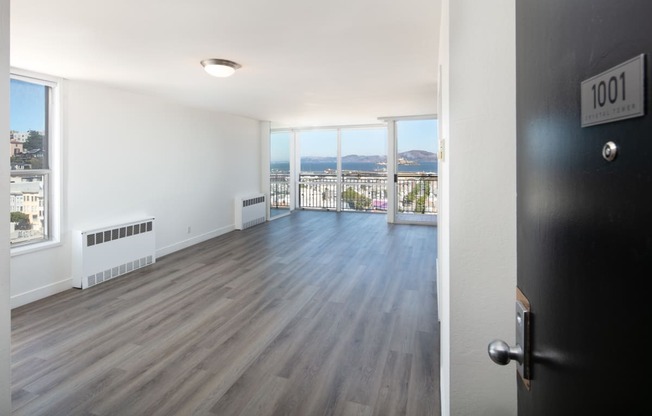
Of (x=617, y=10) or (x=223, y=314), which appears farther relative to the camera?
(x=223, y=314)

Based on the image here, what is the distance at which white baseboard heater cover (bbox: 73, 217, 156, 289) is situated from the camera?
4070 millimetres

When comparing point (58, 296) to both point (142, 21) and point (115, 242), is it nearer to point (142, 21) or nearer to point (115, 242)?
point (115, 242)

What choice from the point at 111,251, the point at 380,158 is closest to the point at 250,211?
the point at 111,251

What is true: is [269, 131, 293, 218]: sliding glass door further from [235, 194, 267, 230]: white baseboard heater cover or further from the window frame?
the window frame

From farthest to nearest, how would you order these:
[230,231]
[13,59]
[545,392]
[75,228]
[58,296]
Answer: [230,231] → [75,228] → [58,296] → [13,59] → [545,392]

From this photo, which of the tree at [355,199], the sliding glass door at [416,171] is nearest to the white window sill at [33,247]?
the sliding glass door at [416,171]

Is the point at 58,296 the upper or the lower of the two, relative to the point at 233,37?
lower

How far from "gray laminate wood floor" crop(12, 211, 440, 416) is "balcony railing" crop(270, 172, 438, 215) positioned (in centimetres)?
370

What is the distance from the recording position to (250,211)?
25.3ft

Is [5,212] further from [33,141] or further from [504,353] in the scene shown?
[33,141]

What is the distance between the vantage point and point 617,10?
0.39 meters

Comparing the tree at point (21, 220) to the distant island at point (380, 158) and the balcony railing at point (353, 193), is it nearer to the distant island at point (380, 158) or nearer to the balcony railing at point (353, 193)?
the balcony railing at point (353, 193)

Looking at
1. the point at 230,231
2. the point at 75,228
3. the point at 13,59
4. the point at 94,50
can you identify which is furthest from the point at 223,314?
the point at 230,231

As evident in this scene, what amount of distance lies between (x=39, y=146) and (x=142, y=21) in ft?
7.80
